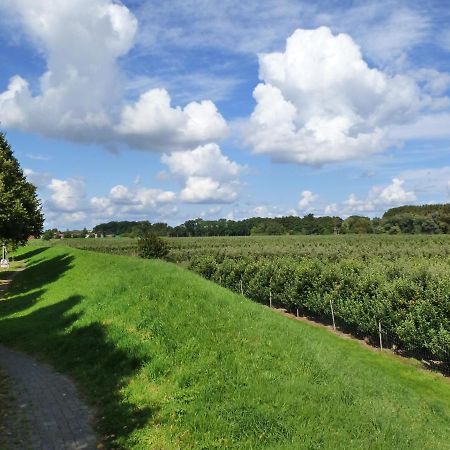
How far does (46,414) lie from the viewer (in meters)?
10.5

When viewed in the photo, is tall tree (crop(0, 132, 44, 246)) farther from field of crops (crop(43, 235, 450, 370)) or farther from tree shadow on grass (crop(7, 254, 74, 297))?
field of crops (crop(43, 235, 450, 370))

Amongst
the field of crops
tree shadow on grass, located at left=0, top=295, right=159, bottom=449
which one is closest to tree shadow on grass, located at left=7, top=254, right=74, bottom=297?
tree shadow on grass, located at left=0, top=295, right=159, bottom=449

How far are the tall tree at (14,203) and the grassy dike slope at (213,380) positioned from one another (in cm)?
1587

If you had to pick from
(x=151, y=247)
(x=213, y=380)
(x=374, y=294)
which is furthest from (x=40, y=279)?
(x=213, y=380)

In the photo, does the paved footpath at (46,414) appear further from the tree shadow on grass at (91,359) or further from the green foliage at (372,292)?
the green foliage at (372,292)

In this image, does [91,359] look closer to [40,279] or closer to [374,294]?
[374,294]

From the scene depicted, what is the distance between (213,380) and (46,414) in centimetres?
384

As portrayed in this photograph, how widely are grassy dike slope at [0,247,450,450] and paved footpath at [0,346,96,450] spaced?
1.33 ft

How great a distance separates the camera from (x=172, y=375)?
39.2 feet

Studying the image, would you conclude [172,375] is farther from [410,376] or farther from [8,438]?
[410,376]

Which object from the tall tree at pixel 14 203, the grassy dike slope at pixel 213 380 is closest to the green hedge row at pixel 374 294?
the grassy dike slope at pixel 213 380

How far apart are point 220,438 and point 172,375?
10.5 ft

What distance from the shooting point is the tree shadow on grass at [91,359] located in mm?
10211

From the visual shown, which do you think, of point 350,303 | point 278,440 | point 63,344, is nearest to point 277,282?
point 350,303
